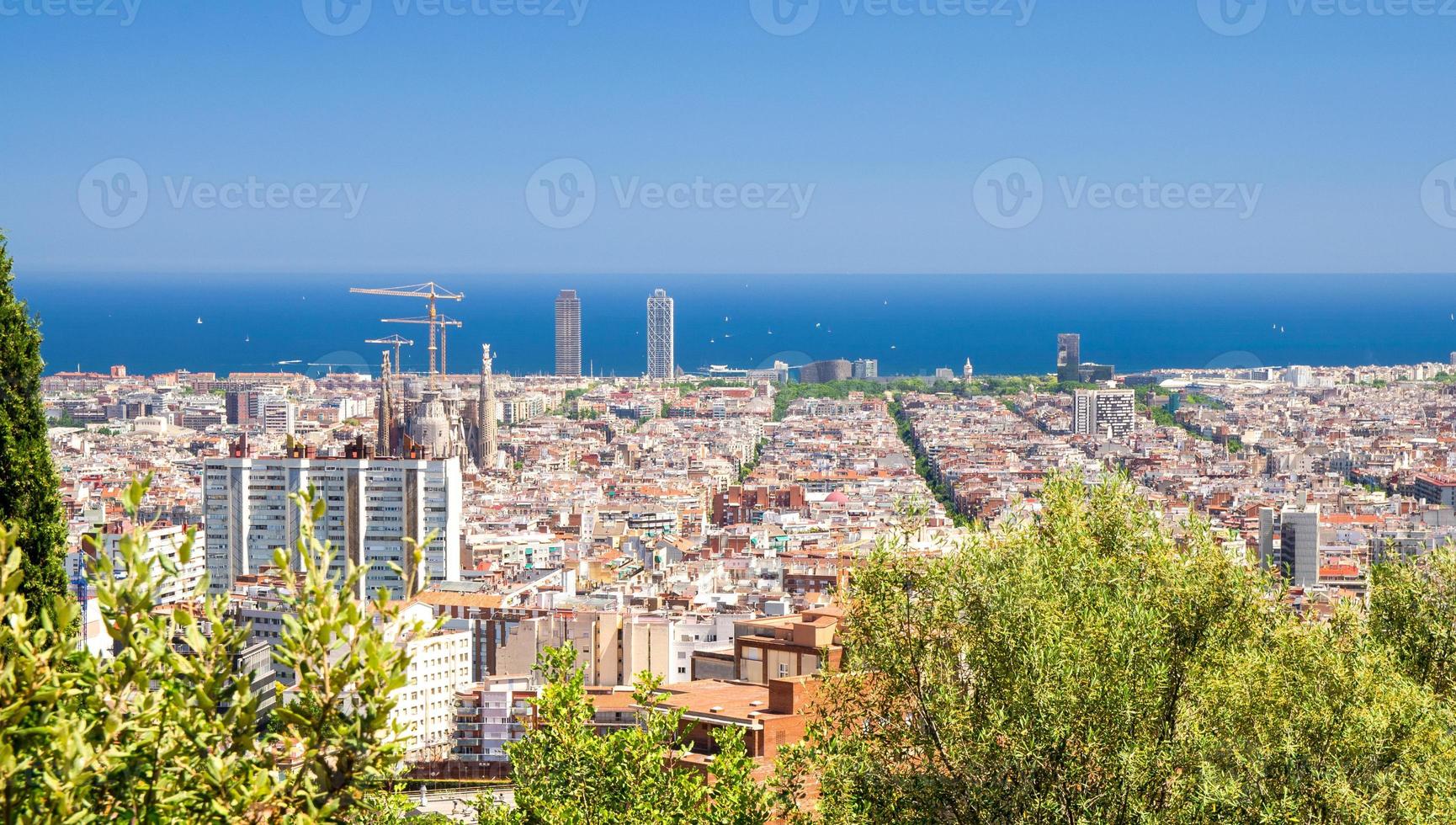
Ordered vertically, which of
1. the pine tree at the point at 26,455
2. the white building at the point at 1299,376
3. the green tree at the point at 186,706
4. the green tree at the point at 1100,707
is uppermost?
the white building at the point at 1299,376

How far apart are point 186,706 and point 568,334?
64.3 metres

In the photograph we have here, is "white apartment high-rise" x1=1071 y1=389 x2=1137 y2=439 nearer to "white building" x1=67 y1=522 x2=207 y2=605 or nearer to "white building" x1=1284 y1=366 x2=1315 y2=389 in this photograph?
"white building" x1=1284 y1=366 x2=1315 y2=389

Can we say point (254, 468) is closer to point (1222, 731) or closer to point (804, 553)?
point (804, 553)

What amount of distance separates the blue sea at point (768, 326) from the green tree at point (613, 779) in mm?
51235

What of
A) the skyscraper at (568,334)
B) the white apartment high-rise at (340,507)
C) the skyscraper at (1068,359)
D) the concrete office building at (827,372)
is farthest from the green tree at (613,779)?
the skyscraper at (568,334)

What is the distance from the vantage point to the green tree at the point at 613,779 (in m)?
4.02

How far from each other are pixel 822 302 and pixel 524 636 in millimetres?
95819

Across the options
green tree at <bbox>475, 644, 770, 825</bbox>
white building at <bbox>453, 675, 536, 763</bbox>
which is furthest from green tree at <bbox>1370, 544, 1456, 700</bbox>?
white building at <bbox>453, 675, 536, 763</bbox>

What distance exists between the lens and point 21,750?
1949 millimetres

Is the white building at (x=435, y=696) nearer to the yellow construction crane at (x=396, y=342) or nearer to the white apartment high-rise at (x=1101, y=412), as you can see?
the yellow construction crane at (x=396, y=342)

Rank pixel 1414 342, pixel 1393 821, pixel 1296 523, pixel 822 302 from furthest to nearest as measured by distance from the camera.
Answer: pixel 822 302 < pixel 1414 342 < pixel 1296 523 < pixel 1393 821

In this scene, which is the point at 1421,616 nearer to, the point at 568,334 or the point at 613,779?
the point at 613,779

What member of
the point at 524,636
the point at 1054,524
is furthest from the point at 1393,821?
the point at 524,636

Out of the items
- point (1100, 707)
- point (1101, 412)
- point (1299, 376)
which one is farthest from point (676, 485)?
point (1100, 707)
